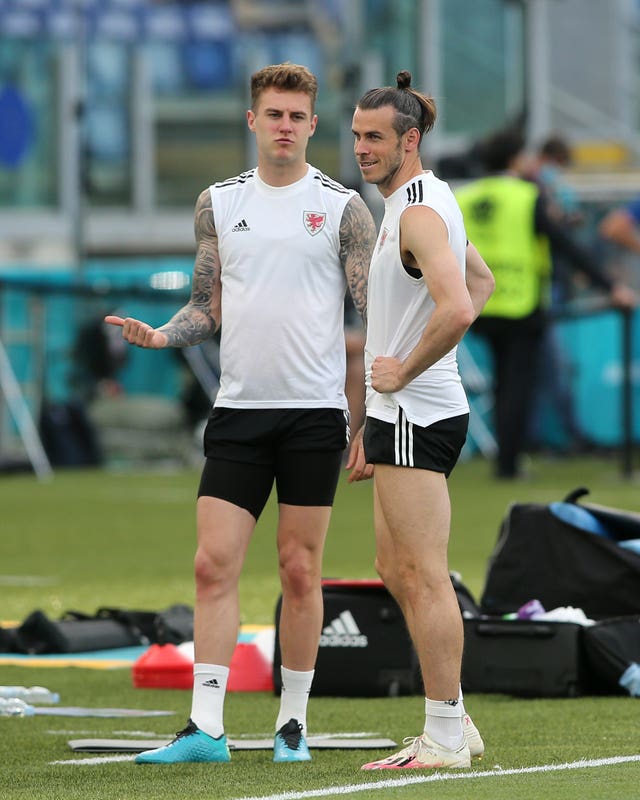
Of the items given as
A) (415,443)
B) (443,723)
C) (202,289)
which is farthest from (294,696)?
(202,289)

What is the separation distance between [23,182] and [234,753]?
64.1 ft

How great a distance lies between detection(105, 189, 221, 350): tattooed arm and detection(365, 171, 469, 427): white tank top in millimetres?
668

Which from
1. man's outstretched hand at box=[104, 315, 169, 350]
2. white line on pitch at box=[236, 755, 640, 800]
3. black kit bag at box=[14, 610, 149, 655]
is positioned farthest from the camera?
black kit bag at box=[14, 610, 149, 655]

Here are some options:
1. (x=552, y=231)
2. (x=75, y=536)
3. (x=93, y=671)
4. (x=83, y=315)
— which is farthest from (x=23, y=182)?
(x=93, y=671)

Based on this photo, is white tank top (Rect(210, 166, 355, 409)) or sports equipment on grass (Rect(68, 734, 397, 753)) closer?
white tank top (Rect(210, 166, 355, 409))

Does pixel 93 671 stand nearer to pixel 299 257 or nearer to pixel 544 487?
pixel 299 257

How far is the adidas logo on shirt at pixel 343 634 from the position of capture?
7496 mm

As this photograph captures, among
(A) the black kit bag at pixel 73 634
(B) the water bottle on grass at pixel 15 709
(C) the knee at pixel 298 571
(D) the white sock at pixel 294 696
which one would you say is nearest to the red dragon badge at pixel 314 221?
(C) the knee at pixel 298 571

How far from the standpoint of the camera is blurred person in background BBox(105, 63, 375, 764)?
6027 mm

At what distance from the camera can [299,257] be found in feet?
19.9

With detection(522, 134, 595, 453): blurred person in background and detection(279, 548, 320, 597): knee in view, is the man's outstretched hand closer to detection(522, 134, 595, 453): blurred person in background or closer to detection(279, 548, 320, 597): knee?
detection(279, 548, 320, 597): knee

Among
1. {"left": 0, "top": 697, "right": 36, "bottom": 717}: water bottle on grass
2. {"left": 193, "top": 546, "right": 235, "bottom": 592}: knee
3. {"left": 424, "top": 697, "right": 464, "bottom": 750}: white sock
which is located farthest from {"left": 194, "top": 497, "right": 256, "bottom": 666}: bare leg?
{"left": 0, "top": 697, "right": 36, "bottom": 717}: water bottle on grass

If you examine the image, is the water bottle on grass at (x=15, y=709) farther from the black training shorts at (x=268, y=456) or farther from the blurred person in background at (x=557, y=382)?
the blurred person in background at (x=557, y=382)

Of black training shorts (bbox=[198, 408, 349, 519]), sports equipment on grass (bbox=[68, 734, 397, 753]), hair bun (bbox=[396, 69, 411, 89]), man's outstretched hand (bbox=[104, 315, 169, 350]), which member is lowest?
sports equipment on grass (bbox=[68, 734, 397, 753])
